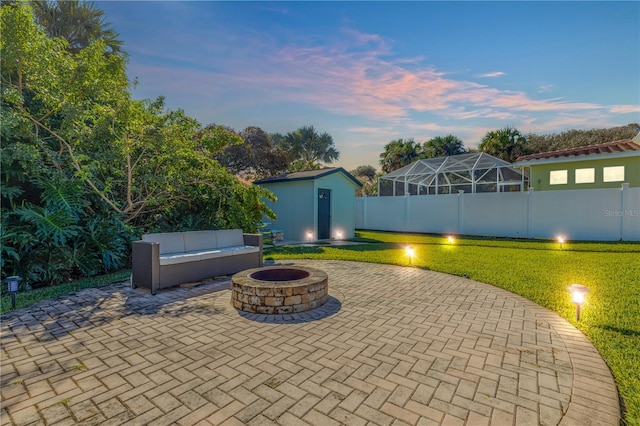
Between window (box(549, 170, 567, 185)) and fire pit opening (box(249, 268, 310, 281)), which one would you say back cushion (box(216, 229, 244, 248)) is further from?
window (box(549, 170, 567, 185))

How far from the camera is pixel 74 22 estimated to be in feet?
42.1

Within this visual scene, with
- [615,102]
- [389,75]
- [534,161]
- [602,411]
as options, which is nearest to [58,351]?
[602,411]

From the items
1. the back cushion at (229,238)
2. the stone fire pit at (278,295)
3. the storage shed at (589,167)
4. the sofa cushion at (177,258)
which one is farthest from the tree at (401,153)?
the stone fire pit at (278,295)

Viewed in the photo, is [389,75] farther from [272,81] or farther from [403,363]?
[403,363]

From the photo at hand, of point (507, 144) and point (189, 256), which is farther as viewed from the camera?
point (507, 144)

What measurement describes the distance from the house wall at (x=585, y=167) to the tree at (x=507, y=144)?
8.05 meters

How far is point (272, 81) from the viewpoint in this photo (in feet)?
34.9

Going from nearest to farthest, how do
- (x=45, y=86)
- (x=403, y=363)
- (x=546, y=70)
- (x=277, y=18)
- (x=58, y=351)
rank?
(x=403, y=363) < (x=58, y=351) < (x=45, y=86) < (x=277, y=18) < (x=546, y=70)

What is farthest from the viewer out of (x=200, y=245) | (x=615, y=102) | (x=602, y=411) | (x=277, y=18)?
(x=615, y=102)

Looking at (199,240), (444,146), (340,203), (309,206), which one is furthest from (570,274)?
(444,146)

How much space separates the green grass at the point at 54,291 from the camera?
4586 millimetres

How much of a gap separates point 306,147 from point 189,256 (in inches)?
952

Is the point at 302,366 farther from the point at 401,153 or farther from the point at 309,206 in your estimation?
the point at 401,153

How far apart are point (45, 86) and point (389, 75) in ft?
31.6
